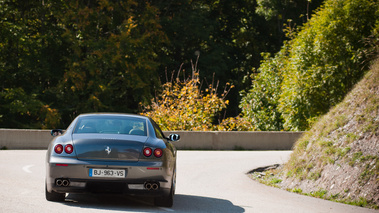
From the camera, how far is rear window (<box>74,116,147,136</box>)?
959 centimetres

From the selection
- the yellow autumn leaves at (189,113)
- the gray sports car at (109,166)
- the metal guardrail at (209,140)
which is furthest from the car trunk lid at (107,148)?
the yellow autumn leaves at (189,113)

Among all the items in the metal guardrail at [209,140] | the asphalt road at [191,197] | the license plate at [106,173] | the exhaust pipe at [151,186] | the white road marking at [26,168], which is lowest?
the metal guardrail at [209,140]

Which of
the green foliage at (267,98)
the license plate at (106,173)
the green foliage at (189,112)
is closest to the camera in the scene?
the license plate at (106,173)

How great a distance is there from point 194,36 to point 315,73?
754 inches

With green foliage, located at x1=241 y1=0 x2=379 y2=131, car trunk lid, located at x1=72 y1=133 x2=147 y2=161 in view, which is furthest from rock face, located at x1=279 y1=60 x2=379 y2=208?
green foliage, located at x1=241 y1=0 x2=379 y2=131

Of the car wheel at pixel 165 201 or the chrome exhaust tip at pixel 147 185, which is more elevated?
the chrome exhaust tip at pixel 147 185

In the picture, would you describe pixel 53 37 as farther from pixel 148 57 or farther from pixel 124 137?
pixel 124 137

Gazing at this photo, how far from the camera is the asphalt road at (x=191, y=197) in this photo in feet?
29.9

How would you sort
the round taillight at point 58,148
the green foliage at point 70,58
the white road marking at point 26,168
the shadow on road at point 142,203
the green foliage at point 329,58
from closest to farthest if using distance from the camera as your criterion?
the round taillight at point 58,148, the shadow on road at point 142,203, the white road marking at point 26,168, the green foliage at point 329,58, the green foliage at point 70,58

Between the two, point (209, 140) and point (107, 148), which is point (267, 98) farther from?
point (107, 148)

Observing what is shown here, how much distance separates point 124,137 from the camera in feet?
30.2

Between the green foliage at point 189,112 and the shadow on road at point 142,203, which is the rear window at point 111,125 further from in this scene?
Answer: the green foliage at point 189,112

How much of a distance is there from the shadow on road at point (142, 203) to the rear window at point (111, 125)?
105 cm

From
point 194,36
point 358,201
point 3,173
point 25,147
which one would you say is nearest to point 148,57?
point 194,36
